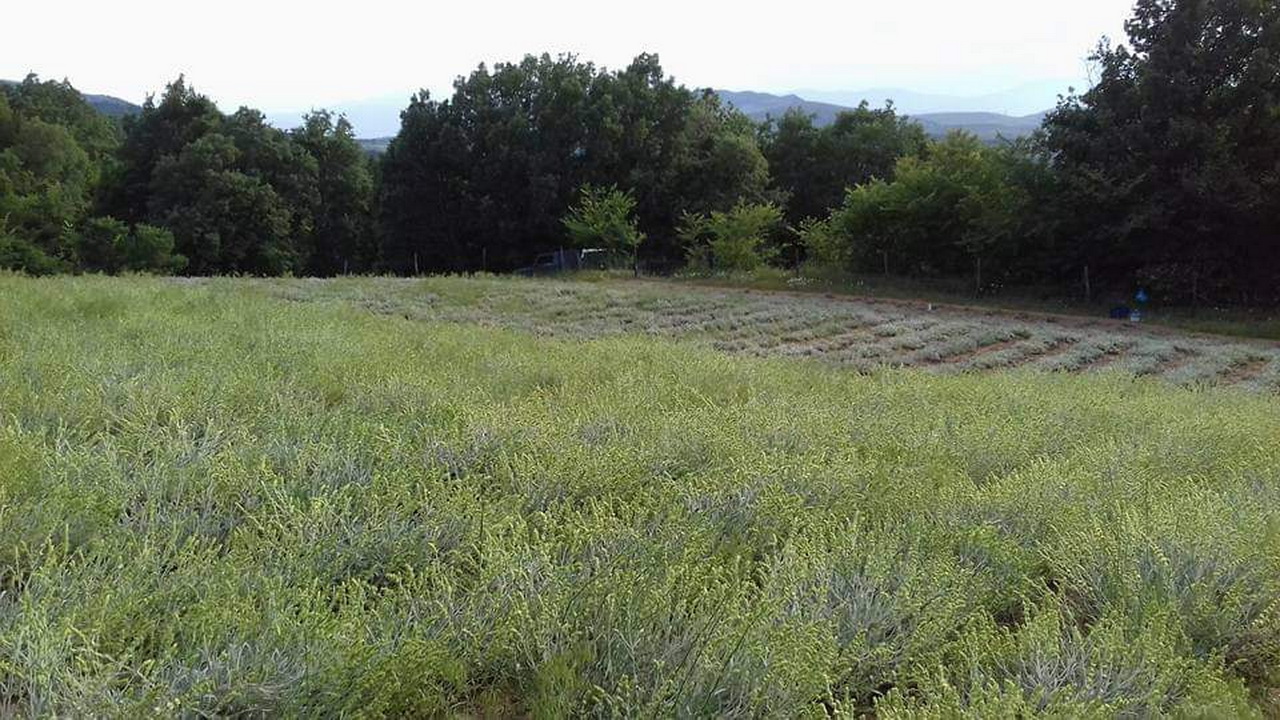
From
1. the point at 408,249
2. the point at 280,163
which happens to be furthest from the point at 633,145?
the point at 280,163

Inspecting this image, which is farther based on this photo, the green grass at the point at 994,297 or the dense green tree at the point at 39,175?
the dense green tree at the point at 39,175

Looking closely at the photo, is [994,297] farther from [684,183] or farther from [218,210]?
[218,210]

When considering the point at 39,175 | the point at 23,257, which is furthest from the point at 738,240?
the point at 39,175

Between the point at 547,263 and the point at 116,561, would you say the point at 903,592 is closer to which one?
the point at 116,561

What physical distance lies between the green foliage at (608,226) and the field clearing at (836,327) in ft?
25.5

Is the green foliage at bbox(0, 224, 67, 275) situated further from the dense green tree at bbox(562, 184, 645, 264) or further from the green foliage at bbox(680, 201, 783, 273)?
the green foliage at bbox(680, 201, 783, 273)

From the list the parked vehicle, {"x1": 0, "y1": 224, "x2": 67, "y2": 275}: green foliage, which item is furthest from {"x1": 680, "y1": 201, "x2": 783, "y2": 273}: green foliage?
{"x1": 0, "y1": 224, "x2": 67, "y2": 275}: green foliage

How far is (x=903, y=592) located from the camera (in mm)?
2600

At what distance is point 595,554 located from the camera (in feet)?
9.07

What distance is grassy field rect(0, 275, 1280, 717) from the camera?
207 cm

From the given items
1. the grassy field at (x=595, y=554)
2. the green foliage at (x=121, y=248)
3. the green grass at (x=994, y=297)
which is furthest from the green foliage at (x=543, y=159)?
the grassy field at (x=595, y=554)

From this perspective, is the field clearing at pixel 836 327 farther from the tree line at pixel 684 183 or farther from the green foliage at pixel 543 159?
the green foliage at pixel 543 159

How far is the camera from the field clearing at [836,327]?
12961 mm

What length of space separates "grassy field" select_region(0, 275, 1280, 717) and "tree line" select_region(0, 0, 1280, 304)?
15.4m
